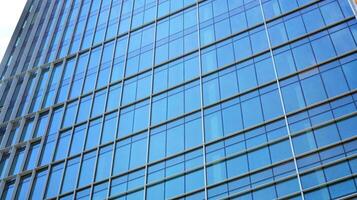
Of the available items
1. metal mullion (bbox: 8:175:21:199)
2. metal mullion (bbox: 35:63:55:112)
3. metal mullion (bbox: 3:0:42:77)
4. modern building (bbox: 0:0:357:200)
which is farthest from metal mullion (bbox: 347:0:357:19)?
metal mullion (bbox: 3:0:42:77)

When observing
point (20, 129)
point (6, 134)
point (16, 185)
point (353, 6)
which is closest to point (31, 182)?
point (16, 185)

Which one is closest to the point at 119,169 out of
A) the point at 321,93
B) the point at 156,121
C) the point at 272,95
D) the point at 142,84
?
the point at 156,121

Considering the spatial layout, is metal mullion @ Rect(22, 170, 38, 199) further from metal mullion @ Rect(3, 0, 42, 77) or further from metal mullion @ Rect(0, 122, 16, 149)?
metal mullion @ Rect(3, 0, 42, 77)

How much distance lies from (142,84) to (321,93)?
16.6m

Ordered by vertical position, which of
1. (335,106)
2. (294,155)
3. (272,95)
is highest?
(272,95)

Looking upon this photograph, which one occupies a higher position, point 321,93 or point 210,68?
point 210,68

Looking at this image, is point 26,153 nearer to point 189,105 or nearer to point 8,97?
point 8,97

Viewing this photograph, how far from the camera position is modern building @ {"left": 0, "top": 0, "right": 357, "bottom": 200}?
37.2 m

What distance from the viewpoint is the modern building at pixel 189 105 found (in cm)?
3725

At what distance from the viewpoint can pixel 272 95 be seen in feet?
134

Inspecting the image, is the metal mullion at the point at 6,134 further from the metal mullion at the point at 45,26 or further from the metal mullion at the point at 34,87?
the metal mullion at the point at 45,26

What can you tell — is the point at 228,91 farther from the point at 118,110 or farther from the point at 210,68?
the point at 118,110

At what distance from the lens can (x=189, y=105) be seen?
147 feet

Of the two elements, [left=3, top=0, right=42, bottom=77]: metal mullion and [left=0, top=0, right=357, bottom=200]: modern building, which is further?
[left=3, top=0, right=42, bottom=77]: metal mullion
